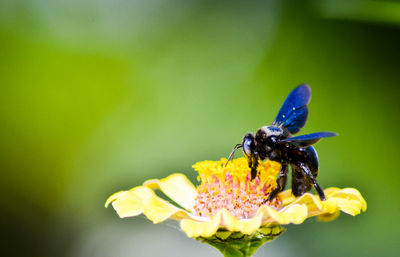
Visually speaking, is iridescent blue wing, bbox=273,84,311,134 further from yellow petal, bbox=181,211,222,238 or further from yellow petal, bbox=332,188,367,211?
yellow petal, bbox=181,211,222,238

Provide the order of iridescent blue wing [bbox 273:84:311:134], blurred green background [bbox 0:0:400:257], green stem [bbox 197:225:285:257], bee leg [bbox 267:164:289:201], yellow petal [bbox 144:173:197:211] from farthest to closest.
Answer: blurred green background [bbox 0:0:400:257]
yellow petal [bbox 144:173:197:211]
iridescent blue wing [bbox 273:84:311:134]
bee leg [bbox 267:164:289:201]
green stem [bbox 197:225:285:257]

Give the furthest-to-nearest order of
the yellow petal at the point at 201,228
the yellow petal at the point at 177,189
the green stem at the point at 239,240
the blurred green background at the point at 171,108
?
the blurred green background at the point at 171,108 < the yellow petal at the point at 177,189 < the green stem at the point at 239,240 < the yellow petal at the point at 201,228

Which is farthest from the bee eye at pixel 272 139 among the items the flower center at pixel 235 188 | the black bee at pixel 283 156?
the flower center at pixel 235 188

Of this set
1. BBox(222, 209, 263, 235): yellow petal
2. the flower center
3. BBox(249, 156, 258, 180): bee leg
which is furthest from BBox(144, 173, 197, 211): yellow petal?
BBox(222, 209, 263, 235): yellow petal

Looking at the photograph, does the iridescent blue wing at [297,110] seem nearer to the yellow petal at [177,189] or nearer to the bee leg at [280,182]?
the bee leg at [280,182]

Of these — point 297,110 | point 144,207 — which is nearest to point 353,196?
point 297,110

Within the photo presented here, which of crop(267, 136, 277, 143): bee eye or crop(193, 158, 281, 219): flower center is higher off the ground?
crop(267, 136, 277, 143): bee eye

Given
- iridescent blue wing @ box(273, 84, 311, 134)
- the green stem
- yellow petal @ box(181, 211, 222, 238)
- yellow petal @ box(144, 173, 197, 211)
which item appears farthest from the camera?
yellow petal @ box(144, 173, 197, 211)
